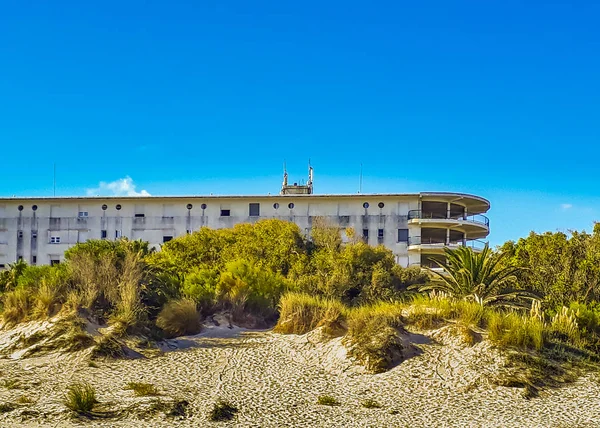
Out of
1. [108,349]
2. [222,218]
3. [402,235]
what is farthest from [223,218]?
[108,349]

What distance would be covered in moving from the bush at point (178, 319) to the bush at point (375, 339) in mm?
5941

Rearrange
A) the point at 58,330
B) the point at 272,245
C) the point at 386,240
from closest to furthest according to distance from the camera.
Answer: the point at 58,330 < the point at 272,245 < the point at 386,240

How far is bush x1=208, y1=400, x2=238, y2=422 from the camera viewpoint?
1404 cm

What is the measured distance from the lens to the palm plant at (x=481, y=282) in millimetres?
23203

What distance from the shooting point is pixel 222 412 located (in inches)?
563

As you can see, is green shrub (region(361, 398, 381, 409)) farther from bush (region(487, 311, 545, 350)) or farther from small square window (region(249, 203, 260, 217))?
small square window (region(249, 203, 260, 217))

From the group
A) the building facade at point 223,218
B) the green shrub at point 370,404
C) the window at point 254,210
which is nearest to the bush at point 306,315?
the green shrub at point 370,404

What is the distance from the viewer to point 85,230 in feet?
196

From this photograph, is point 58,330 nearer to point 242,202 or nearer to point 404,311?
point 404,311

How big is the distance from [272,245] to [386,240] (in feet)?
65.4

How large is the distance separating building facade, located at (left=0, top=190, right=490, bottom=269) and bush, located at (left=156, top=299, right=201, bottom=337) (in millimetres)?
33058

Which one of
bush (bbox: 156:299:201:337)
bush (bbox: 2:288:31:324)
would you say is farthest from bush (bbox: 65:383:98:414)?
bush (bbox: 2:288:31:324)

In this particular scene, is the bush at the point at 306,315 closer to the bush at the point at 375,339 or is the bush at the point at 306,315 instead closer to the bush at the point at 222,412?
the bush at the point at 375,339

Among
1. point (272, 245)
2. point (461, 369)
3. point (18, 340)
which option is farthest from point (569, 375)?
point (272, 245)
